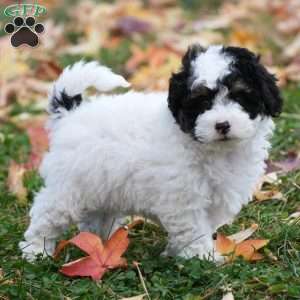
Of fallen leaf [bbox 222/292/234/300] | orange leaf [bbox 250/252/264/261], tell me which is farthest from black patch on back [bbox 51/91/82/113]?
fallen leaf [bbox 222/292/234/300]

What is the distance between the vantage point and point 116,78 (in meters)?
3.52

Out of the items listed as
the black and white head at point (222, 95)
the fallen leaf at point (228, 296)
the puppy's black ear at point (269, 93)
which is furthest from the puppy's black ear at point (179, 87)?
the fallen leaf at point (228, 296)

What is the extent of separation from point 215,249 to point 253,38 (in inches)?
166

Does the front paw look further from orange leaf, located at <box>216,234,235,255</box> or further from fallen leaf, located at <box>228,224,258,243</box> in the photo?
fallen leaf, located at <box>228,224,258,243</box>

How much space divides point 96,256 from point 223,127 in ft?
2.73

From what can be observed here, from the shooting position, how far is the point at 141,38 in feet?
26.4

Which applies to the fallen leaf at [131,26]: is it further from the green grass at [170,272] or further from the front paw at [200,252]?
the front paw at [200,252]

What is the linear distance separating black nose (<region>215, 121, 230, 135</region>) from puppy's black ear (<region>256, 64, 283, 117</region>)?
28cm

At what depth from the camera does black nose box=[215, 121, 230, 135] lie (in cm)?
310

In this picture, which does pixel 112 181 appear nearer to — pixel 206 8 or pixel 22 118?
pixel 22 118

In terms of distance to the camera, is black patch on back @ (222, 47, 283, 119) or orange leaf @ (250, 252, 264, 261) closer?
black patch on back @ (222, 47, 283, 119)

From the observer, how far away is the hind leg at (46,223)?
350 cm

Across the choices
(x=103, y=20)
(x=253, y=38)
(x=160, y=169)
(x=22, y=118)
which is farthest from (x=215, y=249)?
(x=103, y=20)

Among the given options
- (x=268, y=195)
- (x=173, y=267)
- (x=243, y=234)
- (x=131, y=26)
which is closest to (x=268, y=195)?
(x=268, y=195)
